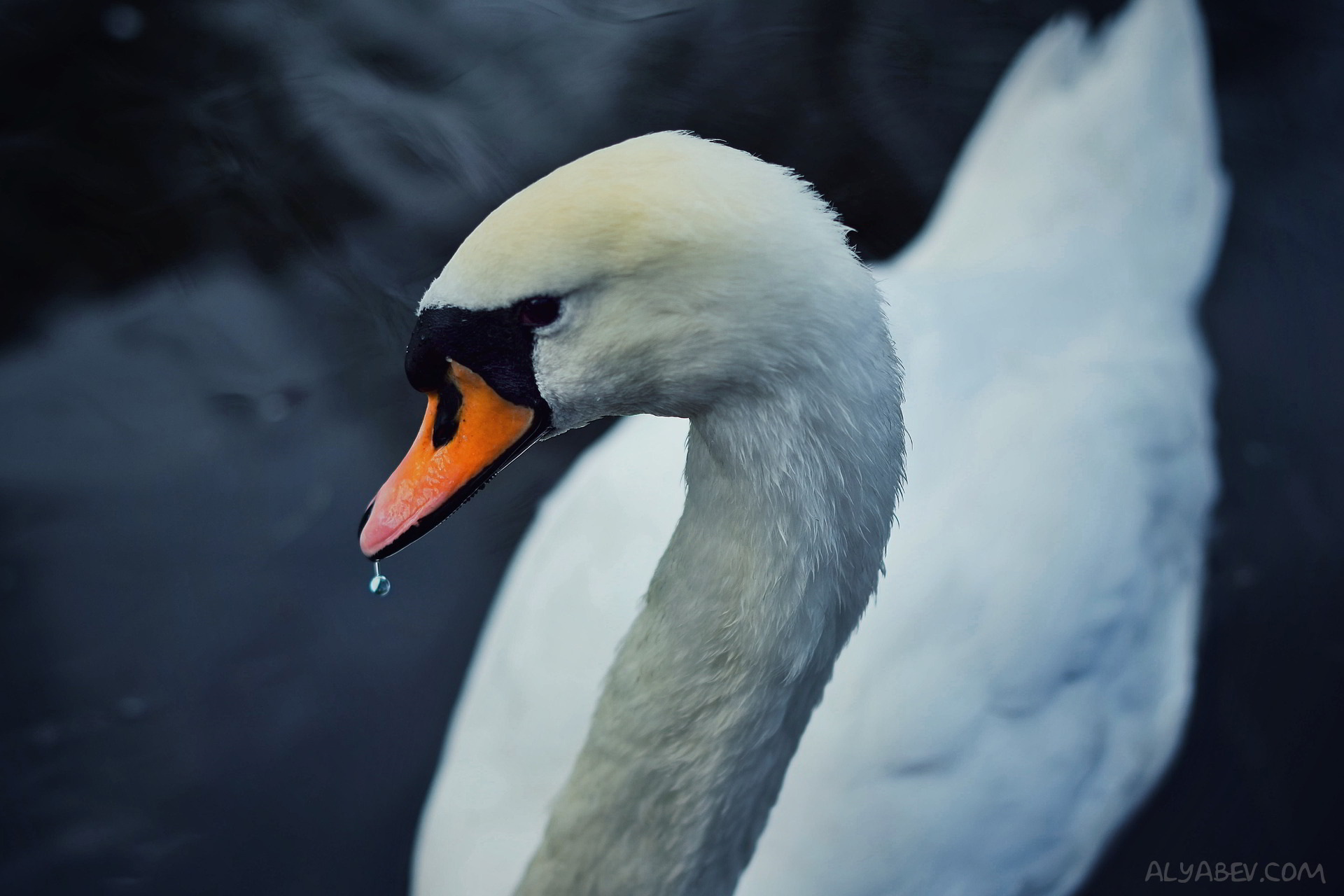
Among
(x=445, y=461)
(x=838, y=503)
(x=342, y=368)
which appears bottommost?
(x=342, y=368)

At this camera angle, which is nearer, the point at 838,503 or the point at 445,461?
the point at 838,503

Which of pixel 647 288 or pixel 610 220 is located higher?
pixel 610 220

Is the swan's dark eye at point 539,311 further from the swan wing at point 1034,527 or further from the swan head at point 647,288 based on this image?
the swan wing at point 1034,527

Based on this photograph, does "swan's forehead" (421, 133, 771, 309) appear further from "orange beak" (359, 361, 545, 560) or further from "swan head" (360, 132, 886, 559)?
"orange beak" (359, 361, 545, 560)

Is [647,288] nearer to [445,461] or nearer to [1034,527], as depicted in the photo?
[445,461]

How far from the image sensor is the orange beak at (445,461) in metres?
1.98

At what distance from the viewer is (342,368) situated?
14.4 ft

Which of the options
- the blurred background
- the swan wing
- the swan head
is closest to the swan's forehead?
the swan head

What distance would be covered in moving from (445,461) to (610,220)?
1.77ft

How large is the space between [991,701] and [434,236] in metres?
2.71

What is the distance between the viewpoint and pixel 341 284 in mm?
4562

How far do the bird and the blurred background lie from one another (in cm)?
49

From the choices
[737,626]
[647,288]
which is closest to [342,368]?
[737,626]

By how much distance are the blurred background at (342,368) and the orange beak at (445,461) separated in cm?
162
